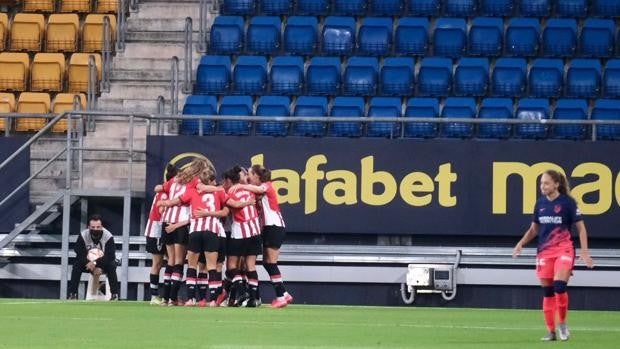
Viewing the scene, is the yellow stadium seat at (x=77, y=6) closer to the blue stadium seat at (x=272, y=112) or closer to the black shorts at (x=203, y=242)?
the blue stadium seat at (x=272, y=112)

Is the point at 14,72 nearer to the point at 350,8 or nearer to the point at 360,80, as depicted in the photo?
the point at 350,8

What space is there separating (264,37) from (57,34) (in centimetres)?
387

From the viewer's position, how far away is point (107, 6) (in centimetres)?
2784

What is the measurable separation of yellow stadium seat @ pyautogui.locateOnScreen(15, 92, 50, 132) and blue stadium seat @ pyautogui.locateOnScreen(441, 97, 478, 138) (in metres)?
6.67

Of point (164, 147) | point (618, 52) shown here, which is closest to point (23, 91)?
point (164, 147)

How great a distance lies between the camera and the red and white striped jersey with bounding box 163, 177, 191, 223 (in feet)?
71.5

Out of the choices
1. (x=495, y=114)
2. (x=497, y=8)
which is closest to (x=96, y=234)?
(x=495, y=114)

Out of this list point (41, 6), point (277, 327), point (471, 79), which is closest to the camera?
point (277, 327)

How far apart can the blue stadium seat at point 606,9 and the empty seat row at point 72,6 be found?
8.56 m

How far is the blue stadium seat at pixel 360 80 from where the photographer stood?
987 inches

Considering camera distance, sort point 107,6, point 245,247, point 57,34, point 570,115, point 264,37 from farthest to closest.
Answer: point 107,6 < point 57,34 < point 264,37 < point 570,115 < point 245,247

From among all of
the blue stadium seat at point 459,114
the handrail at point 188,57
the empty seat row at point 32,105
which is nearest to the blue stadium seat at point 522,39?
the blue stadium seat at point 459,114

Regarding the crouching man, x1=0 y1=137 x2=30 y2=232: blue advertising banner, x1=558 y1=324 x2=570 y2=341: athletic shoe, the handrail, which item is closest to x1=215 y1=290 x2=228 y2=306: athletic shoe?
the crouching man

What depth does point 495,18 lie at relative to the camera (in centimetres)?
2617
